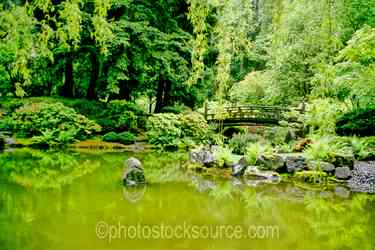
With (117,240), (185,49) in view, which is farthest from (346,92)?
(117,240)

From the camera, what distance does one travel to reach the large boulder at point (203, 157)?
1351 centimetres

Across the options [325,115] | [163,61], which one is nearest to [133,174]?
[325,115]

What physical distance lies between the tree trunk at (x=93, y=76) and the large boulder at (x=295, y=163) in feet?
35.2

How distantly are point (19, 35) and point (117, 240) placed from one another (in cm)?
340

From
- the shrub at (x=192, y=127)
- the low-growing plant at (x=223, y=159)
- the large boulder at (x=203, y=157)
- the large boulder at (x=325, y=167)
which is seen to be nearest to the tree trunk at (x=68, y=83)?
the shrub at (x=192, y=127)

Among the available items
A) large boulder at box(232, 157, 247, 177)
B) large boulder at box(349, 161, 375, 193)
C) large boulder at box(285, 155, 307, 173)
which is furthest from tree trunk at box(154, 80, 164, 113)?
large boulder at box(349, 161, 375, 193)

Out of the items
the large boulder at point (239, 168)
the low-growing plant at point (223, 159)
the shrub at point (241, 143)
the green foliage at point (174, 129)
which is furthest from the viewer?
the green foliage at point (174, 129)

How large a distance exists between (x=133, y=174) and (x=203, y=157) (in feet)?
12.5

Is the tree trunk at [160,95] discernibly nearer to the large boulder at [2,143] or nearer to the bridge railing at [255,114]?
the bridge railing at [255,114]

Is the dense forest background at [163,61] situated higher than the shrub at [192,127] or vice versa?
the dense forest background at [163,61]

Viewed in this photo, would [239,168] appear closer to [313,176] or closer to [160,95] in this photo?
[313,176]

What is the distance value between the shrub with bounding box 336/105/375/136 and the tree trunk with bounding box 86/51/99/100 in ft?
35.8

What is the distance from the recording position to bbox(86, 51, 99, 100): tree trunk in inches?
790

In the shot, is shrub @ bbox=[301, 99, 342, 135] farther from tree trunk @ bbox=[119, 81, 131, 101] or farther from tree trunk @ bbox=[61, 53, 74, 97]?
tree trunk @ bbox=[61, 53, 74, 97]
